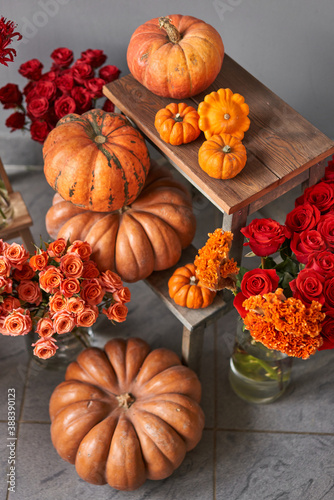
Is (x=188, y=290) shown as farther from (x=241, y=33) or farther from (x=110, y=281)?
(x=241, y=33)

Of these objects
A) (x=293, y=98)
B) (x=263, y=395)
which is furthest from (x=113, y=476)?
(x=293, y=98)

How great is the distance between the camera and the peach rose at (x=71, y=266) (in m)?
1.60

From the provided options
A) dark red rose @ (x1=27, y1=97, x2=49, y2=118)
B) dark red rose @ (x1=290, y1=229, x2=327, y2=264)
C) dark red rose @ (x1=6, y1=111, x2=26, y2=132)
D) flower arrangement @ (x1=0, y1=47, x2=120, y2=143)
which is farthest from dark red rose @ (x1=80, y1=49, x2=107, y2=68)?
dark red rose @ (x1=290, y1=229, x2=327, y2=264)

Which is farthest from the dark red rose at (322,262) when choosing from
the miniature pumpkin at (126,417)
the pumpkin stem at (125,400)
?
the pumpkin stem at (125,400)

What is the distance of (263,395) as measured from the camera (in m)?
2.06

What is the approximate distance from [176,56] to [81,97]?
55 cm

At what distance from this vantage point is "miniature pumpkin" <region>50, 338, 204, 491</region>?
1706 millimetres

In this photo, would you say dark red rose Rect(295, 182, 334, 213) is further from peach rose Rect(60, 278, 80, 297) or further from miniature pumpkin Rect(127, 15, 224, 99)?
peach rose Rect(60, 278, 80, 297)

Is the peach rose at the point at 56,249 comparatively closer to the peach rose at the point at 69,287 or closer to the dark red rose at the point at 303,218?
the peach rose at the point at 69,287

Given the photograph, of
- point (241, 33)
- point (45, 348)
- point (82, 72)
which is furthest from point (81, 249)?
point (241, 33)

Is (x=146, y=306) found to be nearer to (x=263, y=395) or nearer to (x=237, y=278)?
(x=263, y=395)

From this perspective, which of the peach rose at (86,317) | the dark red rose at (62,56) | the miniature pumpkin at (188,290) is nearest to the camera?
the peach rose at (86,317)

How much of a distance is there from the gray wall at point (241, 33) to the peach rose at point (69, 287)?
115 centimetres

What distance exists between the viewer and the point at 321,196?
167 cm
